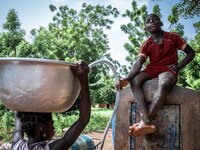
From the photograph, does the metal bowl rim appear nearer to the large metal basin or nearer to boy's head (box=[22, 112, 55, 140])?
the large metal basin

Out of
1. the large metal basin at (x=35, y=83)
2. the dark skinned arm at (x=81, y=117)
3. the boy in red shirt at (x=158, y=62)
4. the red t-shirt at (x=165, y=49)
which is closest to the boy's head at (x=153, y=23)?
the boy in red shirt at (x=158, y=62)

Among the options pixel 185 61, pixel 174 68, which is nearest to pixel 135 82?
pixel 174 68

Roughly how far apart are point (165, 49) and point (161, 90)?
1.54 feet

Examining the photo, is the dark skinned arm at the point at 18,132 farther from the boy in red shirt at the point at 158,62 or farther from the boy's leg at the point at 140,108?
the boy in red shirt at the point at 158,62

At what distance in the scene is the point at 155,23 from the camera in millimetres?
3367

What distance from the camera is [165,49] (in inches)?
133

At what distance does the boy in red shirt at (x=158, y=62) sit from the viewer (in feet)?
10.6

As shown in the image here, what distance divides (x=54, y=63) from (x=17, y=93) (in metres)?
0.27

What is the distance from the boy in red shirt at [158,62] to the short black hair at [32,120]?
1.71 m

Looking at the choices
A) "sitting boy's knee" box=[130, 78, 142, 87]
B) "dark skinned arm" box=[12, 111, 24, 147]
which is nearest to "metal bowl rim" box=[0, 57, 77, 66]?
"dark skinned arm" box=[12, 111, 24, 147]

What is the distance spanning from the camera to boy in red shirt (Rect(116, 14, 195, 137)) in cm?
322

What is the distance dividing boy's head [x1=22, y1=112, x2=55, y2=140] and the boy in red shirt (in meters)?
1.73

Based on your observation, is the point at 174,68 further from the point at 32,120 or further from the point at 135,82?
the point at 32,120

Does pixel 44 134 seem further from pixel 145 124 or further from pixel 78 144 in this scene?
pixel 78 144
